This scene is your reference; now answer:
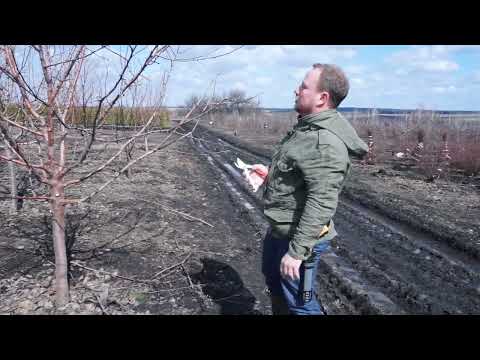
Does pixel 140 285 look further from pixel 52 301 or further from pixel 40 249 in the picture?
pixel 40 249

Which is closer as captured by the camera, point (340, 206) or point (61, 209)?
point (61, 209)

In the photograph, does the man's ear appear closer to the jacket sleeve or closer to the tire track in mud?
the jacket sleeve

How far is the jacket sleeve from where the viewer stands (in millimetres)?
1826

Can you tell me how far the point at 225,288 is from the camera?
3.78m

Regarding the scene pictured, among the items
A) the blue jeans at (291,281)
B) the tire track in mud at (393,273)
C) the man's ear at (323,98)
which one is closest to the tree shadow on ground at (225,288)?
the tire track in mud at (393,273)

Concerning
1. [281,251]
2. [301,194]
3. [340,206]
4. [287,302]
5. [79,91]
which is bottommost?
[340,206]

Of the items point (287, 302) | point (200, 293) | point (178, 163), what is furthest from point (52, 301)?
point (178, 163)

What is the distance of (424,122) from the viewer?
1033 inches

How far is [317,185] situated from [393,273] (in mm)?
3222

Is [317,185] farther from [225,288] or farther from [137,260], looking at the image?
[137,260]

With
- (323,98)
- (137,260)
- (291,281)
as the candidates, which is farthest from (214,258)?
(323,98)

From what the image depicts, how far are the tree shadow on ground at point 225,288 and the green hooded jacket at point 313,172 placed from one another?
5.31 ft

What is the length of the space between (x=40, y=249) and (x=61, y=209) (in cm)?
190

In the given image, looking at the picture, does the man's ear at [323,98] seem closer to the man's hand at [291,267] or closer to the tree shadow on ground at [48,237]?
the man's hand at [291,267]
